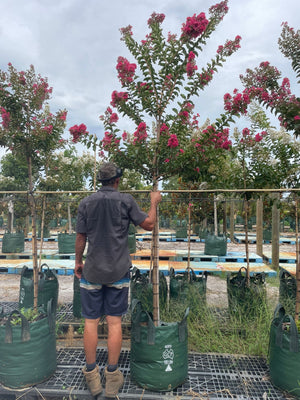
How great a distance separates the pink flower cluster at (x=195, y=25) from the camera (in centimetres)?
271

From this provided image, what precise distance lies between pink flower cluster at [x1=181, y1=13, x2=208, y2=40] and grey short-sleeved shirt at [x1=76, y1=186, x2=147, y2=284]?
1589mm

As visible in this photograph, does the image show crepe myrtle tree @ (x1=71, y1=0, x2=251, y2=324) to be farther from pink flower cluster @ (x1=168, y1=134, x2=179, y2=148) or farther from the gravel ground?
the gravel ground

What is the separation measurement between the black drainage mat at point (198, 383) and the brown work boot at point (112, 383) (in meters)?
0.07

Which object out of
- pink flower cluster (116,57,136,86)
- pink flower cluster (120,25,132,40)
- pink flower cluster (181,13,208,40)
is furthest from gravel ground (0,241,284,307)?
pink flower cluster (120,25,132,40)

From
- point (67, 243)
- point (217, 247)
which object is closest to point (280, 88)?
point (217, 247)

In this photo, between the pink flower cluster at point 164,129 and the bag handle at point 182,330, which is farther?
the pink flower cluster at point 164,129

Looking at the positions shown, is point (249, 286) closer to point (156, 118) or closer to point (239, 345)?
point (239, 345)

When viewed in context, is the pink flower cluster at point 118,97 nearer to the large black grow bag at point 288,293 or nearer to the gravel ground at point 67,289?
the large black grow bag at point 288,293

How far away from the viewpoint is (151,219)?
2.49 metres

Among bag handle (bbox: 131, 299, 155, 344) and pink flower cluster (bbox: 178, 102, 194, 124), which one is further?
pink flower cluster (bbox: 178, 102, 194, 124)

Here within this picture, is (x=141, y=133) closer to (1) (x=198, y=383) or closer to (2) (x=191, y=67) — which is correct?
(2) (x=191, y=67)

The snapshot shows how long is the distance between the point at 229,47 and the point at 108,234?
2.16 m

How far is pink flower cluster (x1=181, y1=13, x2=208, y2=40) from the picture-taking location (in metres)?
2.71

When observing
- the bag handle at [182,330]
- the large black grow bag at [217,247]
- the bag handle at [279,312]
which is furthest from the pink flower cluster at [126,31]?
the large black grow bag at [217,247]
